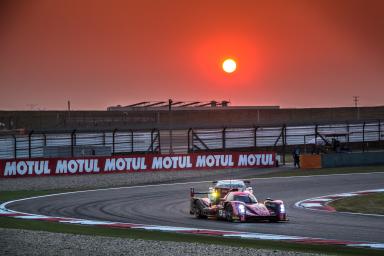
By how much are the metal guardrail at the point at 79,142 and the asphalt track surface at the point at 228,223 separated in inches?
307

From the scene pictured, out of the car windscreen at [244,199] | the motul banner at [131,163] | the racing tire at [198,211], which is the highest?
the motul banner at [131,163]

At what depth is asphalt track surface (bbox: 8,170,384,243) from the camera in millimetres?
20781

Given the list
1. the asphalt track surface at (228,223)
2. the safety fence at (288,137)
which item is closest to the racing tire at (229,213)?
the asphalt track surface at (228,223)

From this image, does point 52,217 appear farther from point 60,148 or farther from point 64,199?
point 60,148

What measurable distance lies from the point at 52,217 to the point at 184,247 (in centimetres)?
1044

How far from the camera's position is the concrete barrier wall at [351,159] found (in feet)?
159

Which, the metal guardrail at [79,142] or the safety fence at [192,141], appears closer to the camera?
the metal guardrail at [79,142]

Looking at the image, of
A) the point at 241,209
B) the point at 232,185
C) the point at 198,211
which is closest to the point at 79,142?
the point at 232,185

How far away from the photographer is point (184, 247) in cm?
1590

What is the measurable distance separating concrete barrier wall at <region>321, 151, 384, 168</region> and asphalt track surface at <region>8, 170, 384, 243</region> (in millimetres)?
5091

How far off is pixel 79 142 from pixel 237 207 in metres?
28.4

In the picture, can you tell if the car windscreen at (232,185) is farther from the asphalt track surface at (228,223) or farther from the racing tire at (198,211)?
the asphalt track surface at (228,223)

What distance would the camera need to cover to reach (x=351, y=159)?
49.2 metres

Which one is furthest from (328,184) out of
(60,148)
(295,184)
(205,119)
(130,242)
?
(205,119)
